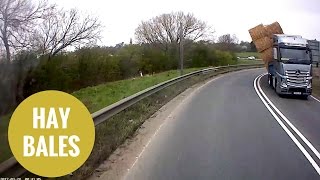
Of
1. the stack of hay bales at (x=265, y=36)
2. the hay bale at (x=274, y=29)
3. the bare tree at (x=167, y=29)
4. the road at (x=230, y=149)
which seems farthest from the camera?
the bare tree at (x=167, y=29)

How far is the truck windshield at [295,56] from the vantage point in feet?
75.7

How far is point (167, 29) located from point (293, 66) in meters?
52.7

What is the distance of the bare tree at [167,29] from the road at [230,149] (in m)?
57.4

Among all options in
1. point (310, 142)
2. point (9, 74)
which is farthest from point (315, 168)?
point (9, 74)

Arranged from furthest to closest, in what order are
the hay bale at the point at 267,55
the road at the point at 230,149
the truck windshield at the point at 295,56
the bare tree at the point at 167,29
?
the bare tree at the point at 167,29, the hay bale at the point at 267,55, the truck windshield at the point at 295,56, the road at the point at 230,149

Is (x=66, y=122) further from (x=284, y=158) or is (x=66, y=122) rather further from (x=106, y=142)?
(x=284, y=158)

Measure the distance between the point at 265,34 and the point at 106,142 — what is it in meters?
24.3

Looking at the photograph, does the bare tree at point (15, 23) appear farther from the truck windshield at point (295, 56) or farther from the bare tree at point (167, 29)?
the bare tree at point (167, 29)

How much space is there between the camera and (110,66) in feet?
145

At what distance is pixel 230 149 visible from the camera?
8.48 metres

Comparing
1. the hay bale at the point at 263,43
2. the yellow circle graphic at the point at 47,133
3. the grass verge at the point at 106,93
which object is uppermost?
the hay bale at the point at 263,43

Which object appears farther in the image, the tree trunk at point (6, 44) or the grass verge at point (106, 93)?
the tree trunk at point (6, 44)

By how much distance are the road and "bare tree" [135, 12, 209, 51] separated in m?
57.4

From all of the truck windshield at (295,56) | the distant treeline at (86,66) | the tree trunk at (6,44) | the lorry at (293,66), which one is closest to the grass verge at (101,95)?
the distant treeline at (86,66)
